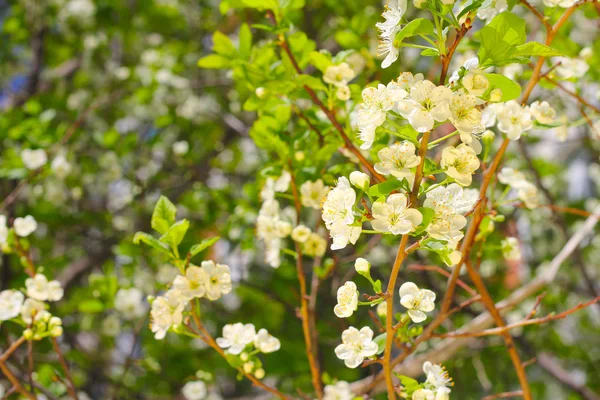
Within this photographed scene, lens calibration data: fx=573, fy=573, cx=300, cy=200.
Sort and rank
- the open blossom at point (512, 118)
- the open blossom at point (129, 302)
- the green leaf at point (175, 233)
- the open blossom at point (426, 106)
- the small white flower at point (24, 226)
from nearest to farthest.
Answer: the open blossom at point (426, 106) < the green leaf at point (175, 233) < the open blossom at point (512, 118) < the small white flower at point (24, 226) < the open blossom at point (129, 302)

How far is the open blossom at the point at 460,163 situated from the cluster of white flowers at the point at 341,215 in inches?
5.8

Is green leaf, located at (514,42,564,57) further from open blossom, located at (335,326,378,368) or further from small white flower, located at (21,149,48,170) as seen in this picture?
small white flower, located at (21,149,48,170)

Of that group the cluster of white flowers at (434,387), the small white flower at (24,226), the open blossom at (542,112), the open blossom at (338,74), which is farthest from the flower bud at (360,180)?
the small white flower at (24,226)

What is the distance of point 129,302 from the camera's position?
7.43ft

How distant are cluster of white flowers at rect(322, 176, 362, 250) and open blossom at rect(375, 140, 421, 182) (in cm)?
6

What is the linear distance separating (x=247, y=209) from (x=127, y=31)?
2.02 m

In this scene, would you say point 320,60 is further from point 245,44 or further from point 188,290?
point 188,290

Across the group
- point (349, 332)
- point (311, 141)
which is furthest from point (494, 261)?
point (349, 332)

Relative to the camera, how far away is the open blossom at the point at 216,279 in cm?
120

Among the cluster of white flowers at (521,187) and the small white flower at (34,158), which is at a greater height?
the cluster of white flowers at (521,187)

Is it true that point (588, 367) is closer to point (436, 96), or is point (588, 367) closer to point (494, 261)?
point (494, 261)

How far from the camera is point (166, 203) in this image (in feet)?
4.09

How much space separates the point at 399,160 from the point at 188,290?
0.55 meters

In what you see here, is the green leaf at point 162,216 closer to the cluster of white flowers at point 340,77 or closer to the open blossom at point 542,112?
the cluster of white flowers at point 340,77
